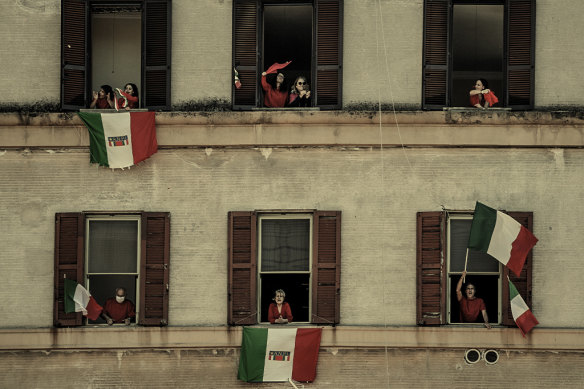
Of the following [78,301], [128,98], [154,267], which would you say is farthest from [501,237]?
[78,301]

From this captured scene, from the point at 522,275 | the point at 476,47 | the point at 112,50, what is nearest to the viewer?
the point at 522,275

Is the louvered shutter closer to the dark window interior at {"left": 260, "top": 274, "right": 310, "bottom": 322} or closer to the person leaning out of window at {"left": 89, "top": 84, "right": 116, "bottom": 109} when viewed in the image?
the dark window interior at {"left": 260, "top": 274, "right": 310, "bottom": 322}

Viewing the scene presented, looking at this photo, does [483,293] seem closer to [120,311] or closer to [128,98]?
[120,311]

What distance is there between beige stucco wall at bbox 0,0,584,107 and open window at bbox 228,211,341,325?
231 cm

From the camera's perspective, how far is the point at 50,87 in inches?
1010

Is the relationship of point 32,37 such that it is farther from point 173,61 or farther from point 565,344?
point 565,344

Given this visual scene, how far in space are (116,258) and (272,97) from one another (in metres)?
4.03

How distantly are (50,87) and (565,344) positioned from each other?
403 inches

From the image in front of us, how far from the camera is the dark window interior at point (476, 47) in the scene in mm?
25797

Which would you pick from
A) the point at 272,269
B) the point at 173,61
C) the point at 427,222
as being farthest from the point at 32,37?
the point at 427,222

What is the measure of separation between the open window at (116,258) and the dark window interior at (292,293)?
1.76 metres

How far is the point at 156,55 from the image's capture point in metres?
25.7

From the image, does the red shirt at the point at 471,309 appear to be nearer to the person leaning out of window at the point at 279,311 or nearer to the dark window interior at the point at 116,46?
the person leaning out of window at the point at 279,311

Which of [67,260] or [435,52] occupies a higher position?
[435,52]
